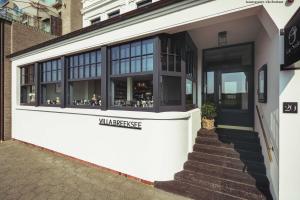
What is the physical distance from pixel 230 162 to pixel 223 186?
72cm

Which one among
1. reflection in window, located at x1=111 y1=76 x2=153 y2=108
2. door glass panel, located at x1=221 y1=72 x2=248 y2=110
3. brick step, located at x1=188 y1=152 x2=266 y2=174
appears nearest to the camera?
brick step, located at x1=188 y1=152 x2=266 y2=174

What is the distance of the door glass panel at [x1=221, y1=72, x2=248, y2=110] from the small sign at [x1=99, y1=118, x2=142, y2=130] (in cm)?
356

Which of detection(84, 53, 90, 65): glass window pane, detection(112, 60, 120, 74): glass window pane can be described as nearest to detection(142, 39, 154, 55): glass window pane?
detection(112, 60, 120, 74): glass window pane

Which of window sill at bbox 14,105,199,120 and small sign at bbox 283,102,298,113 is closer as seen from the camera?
small sign at bbox 283,102,298,113

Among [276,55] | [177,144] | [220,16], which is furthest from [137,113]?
[276,55]

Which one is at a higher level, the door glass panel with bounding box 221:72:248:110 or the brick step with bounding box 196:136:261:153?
the door glass panel with bounding box 221:72:248:110

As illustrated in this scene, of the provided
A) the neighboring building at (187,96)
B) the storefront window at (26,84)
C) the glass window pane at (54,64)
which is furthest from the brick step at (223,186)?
the storefront window at (26,84)

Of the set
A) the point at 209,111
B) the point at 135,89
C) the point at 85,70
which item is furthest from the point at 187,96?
the point at 85,70

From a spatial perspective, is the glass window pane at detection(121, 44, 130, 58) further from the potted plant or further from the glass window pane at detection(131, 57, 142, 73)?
the potted plant

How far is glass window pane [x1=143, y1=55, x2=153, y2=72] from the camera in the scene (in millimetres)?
4785

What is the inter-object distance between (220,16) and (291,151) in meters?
2.84

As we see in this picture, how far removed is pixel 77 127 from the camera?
615 cm

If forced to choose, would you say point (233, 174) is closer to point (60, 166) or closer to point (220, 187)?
point (220, 187)

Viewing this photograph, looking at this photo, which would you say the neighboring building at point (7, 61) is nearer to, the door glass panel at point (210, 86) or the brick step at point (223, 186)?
the brick step at point (223, 186)
